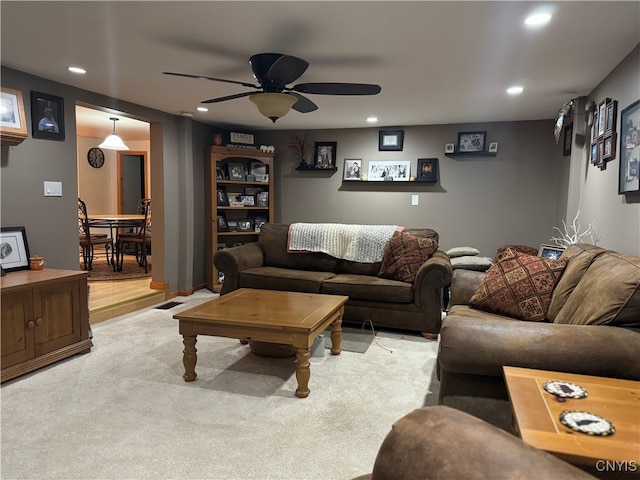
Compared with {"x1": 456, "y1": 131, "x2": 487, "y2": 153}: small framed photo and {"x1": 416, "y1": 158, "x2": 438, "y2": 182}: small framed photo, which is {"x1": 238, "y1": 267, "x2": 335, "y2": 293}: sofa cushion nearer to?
{"x1": 416, "y1": 158, "x2": 438, "y2": 182}: small framed photo

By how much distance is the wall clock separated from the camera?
806 centimetres

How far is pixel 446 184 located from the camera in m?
5.41

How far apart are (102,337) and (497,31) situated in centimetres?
373

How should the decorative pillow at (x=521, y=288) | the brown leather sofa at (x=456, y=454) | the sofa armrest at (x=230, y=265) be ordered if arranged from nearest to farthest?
the brown leather sofa at (x=456, y=454) < the decorative pillow at (x=521, y=288) < the sofa armrest at (x=230, y=265)

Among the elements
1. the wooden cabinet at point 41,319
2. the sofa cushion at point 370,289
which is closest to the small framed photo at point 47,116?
the wooden cabinet at point 41,319

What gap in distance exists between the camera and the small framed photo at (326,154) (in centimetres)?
581

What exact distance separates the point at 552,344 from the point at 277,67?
6.88ft

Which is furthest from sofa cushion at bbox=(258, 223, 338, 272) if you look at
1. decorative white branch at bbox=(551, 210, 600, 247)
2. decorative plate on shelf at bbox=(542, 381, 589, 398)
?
decorative plate on shelf at bbox=(542, 381, 589, 398)

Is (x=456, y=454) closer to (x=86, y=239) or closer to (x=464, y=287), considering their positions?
(x=464, y=287)

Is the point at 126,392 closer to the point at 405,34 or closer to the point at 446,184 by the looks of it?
the point at 405,34

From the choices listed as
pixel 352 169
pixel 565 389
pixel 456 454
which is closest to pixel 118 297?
pixel 352 169

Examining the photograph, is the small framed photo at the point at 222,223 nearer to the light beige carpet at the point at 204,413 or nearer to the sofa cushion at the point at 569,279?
the light beige carpet at the point at 204,413

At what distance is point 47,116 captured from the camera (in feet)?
11.6

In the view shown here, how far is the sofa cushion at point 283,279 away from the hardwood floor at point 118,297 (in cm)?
117
